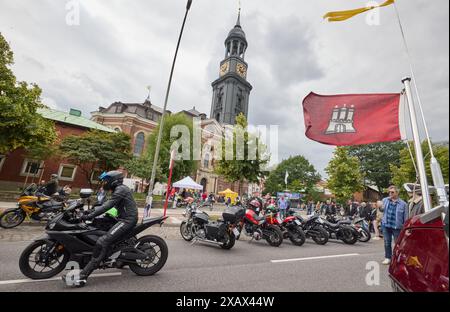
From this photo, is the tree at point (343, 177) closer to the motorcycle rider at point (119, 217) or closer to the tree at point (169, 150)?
the tree at point (169, 150)

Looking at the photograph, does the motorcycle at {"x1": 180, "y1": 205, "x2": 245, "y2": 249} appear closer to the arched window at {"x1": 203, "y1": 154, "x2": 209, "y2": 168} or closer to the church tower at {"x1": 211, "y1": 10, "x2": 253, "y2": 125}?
the arched window at {"x1": 203, "y1": 154, "x2": 209, "y2": 168}

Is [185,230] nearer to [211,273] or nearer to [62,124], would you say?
[211,273]

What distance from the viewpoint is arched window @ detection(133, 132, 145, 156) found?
3875 cm

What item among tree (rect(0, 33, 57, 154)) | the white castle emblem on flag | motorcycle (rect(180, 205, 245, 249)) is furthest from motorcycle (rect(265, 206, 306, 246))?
tree (rect(0, 33, 57, 154))


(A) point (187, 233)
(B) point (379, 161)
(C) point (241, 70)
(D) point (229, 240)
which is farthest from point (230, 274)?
(C) point (241, 70)

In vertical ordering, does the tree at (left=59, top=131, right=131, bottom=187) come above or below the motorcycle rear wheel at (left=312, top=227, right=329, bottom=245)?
above

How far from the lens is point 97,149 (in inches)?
848

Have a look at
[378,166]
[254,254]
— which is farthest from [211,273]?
[378,166]

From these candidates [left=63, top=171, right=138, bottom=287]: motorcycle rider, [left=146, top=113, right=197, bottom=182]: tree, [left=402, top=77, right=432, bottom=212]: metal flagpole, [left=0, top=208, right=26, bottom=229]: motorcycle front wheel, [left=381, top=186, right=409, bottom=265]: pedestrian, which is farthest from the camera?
[left=146, top=113, right=197, bottom=182]: tree

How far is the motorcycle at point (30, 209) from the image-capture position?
22.8 feet

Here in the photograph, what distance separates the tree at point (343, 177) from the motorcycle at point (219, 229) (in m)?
26.0

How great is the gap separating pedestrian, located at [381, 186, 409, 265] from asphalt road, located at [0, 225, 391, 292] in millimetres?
716
